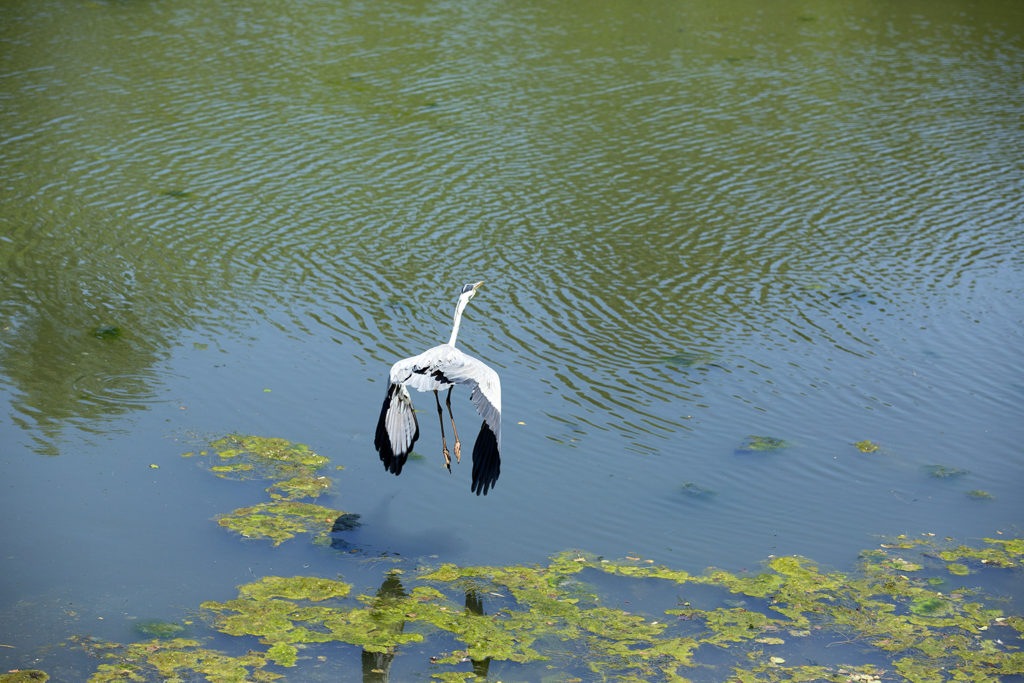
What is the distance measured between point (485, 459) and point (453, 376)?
0.66m

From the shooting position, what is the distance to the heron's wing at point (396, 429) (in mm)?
8211

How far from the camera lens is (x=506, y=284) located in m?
13.0

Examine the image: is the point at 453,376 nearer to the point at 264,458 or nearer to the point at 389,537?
the point at 389,537

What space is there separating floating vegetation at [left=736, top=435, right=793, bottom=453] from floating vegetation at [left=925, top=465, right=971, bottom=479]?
1.24 meters

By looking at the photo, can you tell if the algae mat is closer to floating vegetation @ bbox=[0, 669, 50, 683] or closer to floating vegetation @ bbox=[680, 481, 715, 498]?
floating vegetation @ bbox=[0, 669, 50, 683]

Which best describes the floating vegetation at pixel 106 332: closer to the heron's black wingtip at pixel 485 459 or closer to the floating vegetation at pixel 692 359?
the heron's black wingtip at pixel 485 459

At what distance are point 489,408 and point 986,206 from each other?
34.9ft

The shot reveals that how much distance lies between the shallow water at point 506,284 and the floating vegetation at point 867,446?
0.10 meters

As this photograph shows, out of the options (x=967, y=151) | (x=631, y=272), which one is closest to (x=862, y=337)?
(x=631, y=272)

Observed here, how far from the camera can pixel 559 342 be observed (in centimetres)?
1177

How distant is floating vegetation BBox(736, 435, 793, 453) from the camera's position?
998 centimetres

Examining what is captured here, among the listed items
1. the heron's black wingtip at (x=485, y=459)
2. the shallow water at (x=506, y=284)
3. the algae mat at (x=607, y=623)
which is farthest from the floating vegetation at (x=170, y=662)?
the heron's black wingtip at (x=485, y=459)

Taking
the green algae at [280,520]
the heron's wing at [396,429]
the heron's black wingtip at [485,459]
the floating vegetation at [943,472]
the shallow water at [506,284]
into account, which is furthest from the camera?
the floating vegetation at [943,472]

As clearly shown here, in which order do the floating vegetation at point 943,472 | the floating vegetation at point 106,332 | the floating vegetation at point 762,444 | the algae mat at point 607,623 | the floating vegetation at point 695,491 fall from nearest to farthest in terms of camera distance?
the algae mat at point 607,623 → the floating vegetation at point 695,491 → the floating vegetation at point 943,472 → the floating vegetation at point 762,444 → the floating vegetation at point 106,332
